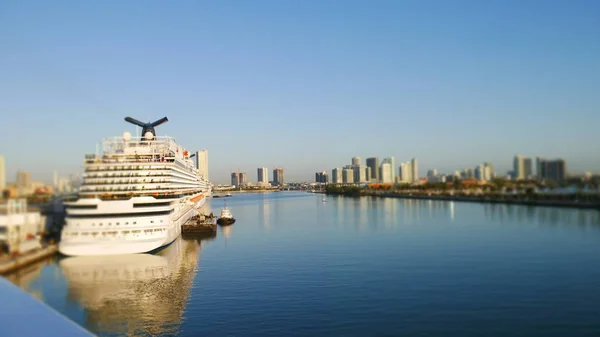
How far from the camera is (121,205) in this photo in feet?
30.5

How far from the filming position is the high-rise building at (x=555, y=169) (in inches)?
316

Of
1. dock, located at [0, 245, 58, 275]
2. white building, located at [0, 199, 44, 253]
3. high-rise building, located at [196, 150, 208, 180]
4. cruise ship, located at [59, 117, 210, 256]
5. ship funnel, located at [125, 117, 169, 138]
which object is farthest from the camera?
high-rise building, located at [196, 150, 208, 180]

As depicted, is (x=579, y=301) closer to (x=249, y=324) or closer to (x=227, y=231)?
(x=249, y=324)

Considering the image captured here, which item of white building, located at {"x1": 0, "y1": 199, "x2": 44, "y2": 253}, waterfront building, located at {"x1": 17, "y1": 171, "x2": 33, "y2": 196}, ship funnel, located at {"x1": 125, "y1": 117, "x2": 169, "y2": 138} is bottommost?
white building, located at {"x1": 0, "y1": 199, "x2": 44, "y2": 253}

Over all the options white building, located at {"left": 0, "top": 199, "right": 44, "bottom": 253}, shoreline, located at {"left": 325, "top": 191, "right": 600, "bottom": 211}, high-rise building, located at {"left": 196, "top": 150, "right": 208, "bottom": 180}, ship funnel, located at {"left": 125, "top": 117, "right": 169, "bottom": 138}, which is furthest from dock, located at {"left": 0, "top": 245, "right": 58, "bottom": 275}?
high-rise building, located at {"left": 196, "top": 150, "right": 208, "bottom": 180}

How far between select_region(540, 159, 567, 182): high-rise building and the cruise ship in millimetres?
7594

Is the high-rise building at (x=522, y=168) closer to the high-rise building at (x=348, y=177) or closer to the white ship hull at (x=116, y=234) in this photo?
the white ship hull at (x=116, y=234)

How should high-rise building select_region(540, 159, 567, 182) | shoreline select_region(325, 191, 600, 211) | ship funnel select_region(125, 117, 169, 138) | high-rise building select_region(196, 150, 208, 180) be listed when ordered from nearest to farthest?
high-rise building select_region(540, 159, 567, 182) < ship funnel select_region(125, 117, 169, 138) < shoreline select_region(325, 191, 600, 211) < high-rise building select_region(196, 150, 208, 180)

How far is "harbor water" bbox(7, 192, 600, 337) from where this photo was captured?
19.8 ft

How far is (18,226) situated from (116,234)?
5.86 meters

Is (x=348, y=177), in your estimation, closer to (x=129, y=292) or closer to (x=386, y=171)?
(x=386, y=171)

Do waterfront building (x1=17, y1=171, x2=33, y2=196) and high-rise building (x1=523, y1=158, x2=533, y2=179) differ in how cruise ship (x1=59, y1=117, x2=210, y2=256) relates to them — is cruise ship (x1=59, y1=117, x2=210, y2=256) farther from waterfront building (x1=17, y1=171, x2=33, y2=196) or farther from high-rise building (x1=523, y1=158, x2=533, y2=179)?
high-rise building (x1=523, y1=158, x2=533, y2=179)

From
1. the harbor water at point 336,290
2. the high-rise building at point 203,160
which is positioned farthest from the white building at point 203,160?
the harbor water at point 336,290

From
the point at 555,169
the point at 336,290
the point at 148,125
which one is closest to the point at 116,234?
the point at 336,290
